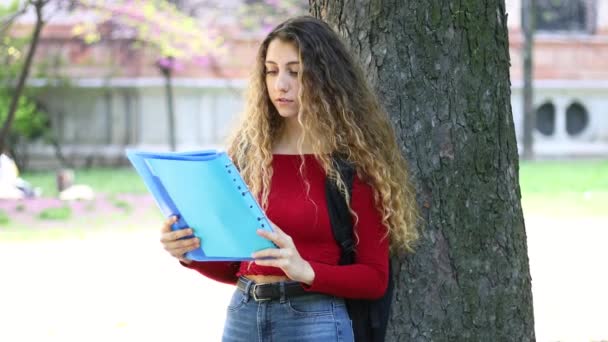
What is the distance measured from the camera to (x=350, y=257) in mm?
3092

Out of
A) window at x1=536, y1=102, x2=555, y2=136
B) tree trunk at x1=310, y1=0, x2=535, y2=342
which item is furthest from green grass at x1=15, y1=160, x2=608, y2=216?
tree trunk at x1=310, y1=0, x2=535, y2=342

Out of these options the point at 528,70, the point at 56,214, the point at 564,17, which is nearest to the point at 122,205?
the point at 56,214

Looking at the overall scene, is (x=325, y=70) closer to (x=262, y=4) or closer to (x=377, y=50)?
(x=377, y=50)

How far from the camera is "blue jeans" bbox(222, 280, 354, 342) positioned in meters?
3.07

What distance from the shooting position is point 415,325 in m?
4.32

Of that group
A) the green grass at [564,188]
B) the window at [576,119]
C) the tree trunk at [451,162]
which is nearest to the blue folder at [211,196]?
the tree trunk at [451,162]

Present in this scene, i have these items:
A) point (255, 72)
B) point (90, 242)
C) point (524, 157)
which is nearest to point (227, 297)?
point (90, 242)

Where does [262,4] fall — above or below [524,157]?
above

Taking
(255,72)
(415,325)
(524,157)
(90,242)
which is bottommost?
(524,157)

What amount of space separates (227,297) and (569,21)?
22385mm

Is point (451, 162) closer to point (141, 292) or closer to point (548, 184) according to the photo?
point (141, 292)

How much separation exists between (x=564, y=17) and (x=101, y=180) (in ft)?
45.9

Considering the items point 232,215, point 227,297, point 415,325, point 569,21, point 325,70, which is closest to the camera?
point 232,215

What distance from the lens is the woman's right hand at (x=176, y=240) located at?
9.76 feet
